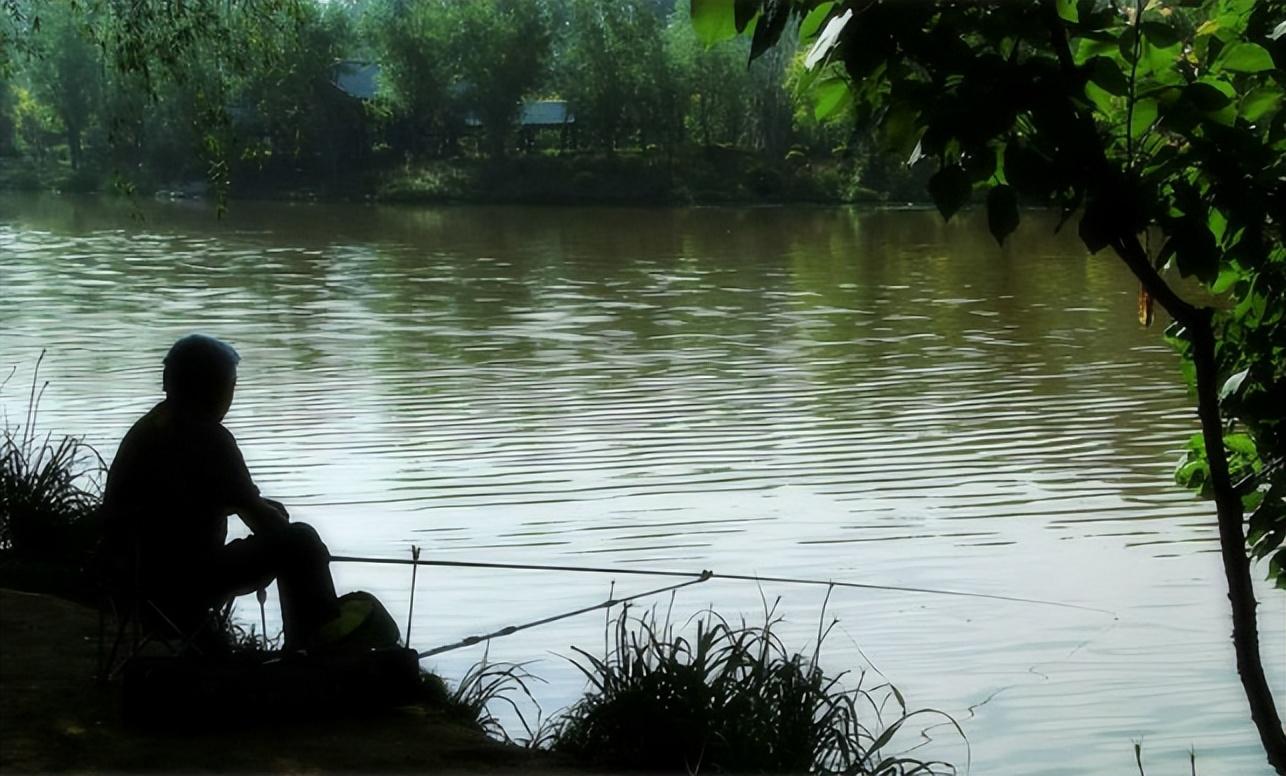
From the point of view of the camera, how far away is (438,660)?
19.8 ft

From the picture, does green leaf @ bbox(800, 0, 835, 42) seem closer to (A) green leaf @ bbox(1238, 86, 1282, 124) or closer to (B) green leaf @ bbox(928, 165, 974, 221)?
(B) green leaf @ bbox(928, 165, 974, 221)

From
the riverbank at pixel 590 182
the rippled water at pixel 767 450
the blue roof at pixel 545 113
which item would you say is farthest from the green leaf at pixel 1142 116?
the blue roof at pixel 545 113

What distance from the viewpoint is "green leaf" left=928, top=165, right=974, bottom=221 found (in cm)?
244

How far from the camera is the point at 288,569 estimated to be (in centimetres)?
428

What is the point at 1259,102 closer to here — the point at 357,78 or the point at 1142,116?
the point at 1142,116

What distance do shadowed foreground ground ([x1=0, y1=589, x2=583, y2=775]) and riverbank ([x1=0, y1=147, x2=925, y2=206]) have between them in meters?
46.4

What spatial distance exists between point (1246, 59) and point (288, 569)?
2.53 m

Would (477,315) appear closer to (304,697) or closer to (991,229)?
(304,697)

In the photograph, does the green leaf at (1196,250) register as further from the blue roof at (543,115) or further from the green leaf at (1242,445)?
the blue roof at (543,115)

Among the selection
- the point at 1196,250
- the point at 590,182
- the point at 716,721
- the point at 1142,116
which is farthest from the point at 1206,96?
the point at 590,182

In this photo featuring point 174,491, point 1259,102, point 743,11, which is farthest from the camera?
point 174,491

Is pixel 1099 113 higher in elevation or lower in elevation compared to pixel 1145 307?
higher

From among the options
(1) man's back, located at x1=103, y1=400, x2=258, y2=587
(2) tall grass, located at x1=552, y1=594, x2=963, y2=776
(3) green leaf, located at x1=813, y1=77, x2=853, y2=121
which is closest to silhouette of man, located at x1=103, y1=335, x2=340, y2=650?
(1) man's back, located at x1=103, y1=400, x2=258, y2=587

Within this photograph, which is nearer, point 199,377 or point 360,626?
point 199,377
